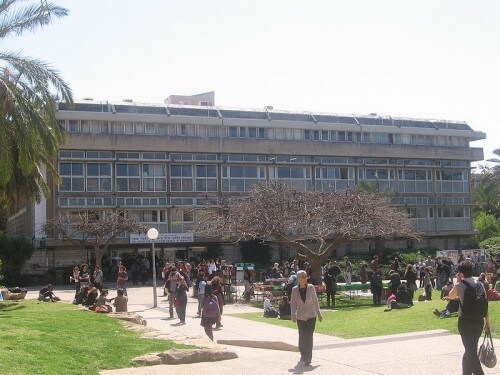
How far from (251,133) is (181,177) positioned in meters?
6.64

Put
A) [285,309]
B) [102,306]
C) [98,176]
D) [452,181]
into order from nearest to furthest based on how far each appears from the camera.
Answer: [102,306] → [285,309] → [98,176] → [452,181]

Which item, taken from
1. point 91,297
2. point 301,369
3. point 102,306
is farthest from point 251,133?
point 301,369

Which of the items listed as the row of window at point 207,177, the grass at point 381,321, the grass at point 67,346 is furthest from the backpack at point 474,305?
the row of window at point 207,177

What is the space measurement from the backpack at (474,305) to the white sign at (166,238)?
3641cm

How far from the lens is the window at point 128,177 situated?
45.8 meters

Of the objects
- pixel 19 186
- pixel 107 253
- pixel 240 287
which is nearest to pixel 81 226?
pixel 107 253

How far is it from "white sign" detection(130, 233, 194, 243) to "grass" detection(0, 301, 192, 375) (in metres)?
29.1

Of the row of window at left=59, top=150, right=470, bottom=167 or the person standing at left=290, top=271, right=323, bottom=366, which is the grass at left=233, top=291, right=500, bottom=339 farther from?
the row of window at left=59, top=150, right=470, bottom=167

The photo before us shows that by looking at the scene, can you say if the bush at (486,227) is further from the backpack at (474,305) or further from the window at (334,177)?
the backpack at (474,305)

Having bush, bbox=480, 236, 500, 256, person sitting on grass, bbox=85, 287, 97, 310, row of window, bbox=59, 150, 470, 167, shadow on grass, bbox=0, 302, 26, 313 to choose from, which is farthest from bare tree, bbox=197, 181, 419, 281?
bush, bbox=480, 236, 500, 256

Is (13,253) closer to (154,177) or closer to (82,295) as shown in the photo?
(154,177)

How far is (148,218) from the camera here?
4653 cm

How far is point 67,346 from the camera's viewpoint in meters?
10.7

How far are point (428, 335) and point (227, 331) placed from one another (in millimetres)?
5327
